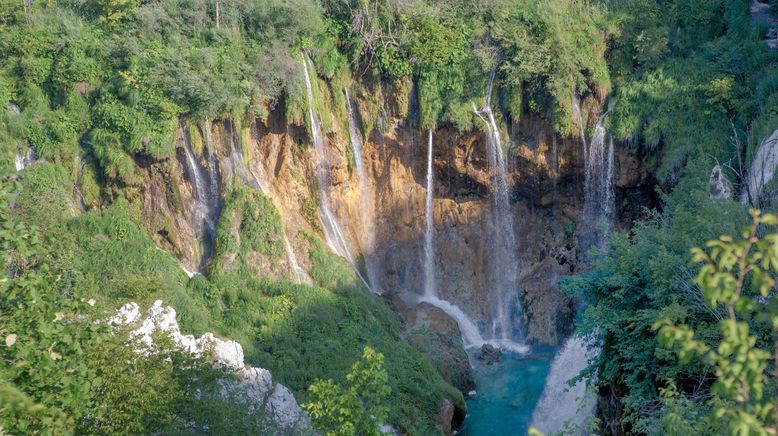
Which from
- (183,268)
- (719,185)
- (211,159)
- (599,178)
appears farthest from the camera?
(599,178)

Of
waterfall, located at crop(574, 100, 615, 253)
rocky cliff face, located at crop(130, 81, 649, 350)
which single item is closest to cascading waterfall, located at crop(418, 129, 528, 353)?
rocky cliff face, located at crop(130, 81, 649, 350)

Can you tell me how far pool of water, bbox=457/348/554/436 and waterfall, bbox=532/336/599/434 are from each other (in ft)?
1.07

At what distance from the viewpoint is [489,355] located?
1911cm

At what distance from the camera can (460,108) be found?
66.4 ft

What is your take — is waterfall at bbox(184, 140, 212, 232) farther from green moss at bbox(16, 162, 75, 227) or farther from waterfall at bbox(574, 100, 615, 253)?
waterfall at bbox(574, 100, 615, 253)

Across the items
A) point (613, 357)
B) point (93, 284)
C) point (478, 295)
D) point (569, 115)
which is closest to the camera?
point (613, 357)

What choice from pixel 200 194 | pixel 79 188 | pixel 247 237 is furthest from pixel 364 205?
pixel 79 188

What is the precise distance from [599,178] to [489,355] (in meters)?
5.99

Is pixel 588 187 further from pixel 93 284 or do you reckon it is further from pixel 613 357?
pixel 93 284

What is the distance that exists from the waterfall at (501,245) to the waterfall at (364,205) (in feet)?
12.2

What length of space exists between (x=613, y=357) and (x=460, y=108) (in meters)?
10.4

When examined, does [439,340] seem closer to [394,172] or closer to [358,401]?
[394,172]

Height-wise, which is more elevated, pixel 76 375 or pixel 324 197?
pixel 76 375

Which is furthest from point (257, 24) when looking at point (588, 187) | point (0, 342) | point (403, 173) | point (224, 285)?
point (0, 342)
